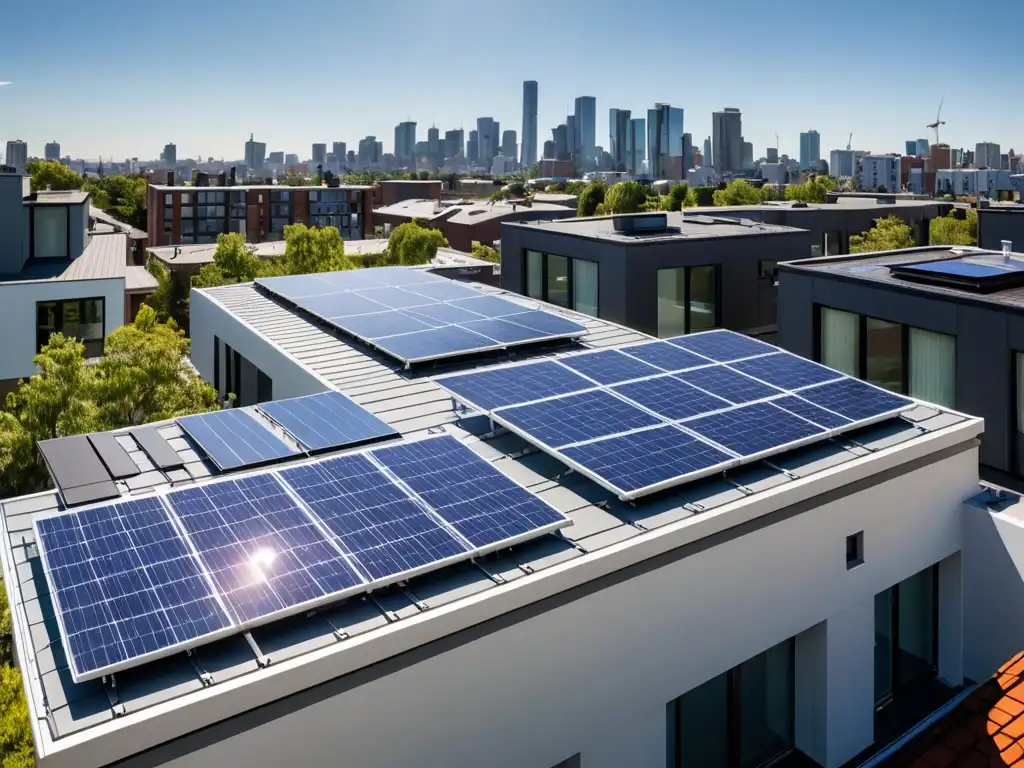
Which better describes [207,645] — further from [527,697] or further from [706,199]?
[706,199]

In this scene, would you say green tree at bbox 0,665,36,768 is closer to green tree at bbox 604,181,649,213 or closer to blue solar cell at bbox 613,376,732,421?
blue solar cell at bbox 613,376,732,421

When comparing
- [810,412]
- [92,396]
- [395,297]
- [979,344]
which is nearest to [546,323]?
[395,297]

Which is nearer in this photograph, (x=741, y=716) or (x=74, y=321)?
(x=741, y=716)

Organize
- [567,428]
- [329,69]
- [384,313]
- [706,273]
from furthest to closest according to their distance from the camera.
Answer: [329,69] < [706,273] < [384,313] < [567,428]

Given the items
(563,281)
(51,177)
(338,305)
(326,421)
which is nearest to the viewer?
(326,421)

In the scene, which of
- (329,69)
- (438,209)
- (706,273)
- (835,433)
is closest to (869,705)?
(835,433)

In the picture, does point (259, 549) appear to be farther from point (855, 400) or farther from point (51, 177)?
point (51, 177)

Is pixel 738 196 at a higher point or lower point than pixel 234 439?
higher

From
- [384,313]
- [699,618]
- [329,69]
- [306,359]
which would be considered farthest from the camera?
[329,69]
